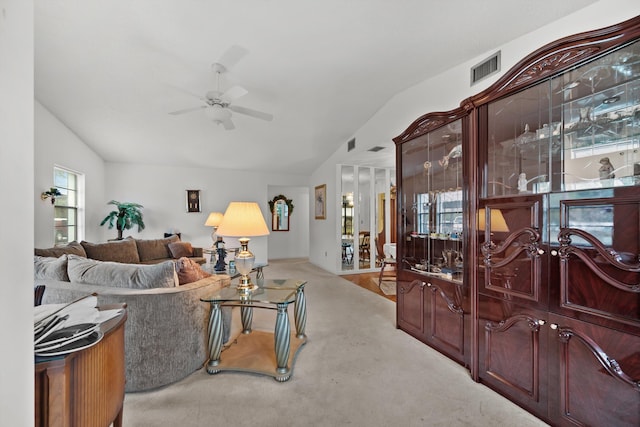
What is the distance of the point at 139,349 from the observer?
1.90m

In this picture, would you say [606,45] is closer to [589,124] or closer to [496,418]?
[589,124]

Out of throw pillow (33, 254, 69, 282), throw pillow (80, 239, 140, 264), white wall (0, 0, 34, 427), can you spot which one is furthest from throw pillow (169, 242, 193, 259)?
white wall (0, 0, 34, 427)

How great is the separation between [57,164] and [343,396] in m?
5.13

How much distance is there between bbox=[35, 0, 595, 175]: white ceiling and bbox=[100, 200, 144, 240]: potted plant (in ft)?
4.70

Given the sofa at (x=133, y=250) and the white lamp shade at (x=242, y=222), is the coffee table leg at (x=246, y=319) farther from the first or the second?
the sofa at (x=133, y=250)

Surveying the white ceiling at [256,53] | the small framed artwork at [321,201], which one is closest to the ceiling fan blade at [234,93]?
the white ceiling at [256,53]

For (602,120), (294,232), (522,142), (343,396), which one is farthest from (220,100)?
(294,232)

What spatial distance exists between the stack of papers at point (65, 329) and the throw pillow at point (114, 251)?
11.7 ft

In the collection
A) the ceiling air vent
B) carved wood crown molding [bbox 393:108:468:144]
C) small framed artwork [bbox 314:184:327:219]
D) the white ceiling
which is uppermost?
the white ceiling

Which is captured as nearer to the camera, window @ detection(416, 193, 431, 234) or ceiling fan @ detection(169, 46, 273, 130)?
ceiling fan @ detection(169, 46, 273, 130)

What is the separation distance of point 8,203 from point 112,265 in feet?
5.62

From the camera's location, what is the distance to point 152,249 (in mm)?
5047

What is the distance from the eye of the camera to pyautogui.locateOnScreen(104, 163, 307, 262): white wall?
237 inches

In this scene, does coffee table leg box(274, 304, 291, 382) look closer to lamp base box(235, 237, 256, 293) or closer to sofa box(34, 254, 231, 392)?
lamp base box(235, 237, 256, 293)
